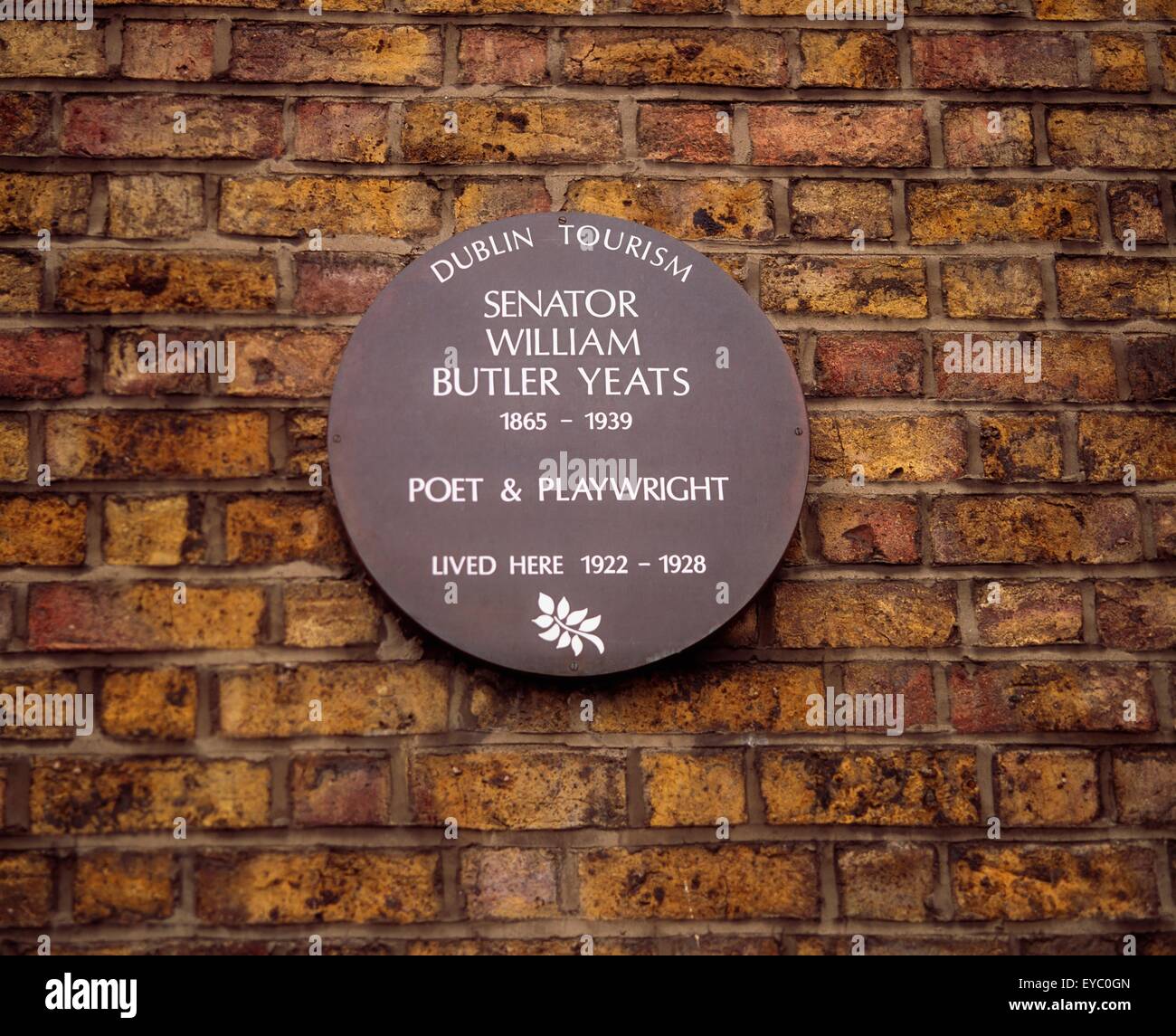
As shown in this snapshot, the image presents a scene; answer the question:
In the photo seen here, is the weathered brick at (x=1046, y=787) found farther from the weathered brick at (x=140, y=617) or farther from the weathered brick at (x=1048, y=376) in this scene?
the weathered brick at (x=140, y=617)

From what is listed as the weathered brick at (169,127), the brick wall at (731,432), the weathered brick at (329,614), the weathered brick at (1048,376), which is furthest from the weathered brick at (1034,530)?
the weathered brick at (169,127)

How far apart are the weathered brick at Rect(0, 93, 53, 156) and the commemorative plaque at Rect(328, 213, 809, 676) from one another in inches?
19.0

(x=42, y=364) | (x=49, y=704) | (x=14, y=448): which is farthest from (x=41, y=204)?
(x=49, y=704)

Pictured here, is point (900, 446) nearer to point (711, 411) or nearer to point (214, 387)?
point (711, 411)

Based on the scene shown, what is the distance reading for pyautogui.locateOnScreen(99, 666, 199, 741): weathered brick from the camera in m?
1.35

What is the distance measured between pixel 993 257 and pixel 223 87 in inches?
39.6

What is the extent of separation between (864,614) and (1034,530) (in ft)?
0.79

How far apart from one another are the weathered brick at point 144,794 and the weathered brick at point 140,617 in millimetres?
133

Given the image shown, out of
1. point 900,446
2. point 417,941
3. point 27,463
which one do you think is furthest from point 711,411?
point 27,463

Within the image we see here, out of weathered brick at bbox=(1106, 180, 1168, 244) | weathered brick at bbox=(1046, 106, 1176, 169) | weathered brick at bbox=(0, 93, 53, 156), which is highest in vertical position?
weathered brick at bbox=(0, 93, 53, 156)

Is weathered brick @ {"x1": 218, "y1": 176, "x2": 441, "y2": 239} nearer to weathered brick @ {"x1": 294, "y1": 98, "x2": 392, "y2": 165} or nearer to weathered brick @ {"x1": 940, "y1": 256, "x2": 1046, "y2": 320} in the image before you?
weathered brick @ {"x1": 294, "y1": 98, "x2": 392, "y2": 165}

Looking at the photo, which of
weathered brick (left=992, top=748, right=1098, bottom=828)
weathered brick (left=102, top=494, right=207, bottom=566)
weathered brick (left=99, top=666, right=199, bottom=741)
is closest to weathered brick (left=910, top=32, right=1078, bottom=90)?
weathered brick (left=992, top=748, right=1098, bottom=828)

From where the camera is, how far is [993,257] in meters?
1.50

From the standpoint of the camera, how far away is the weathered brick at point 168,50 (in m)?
1.49
